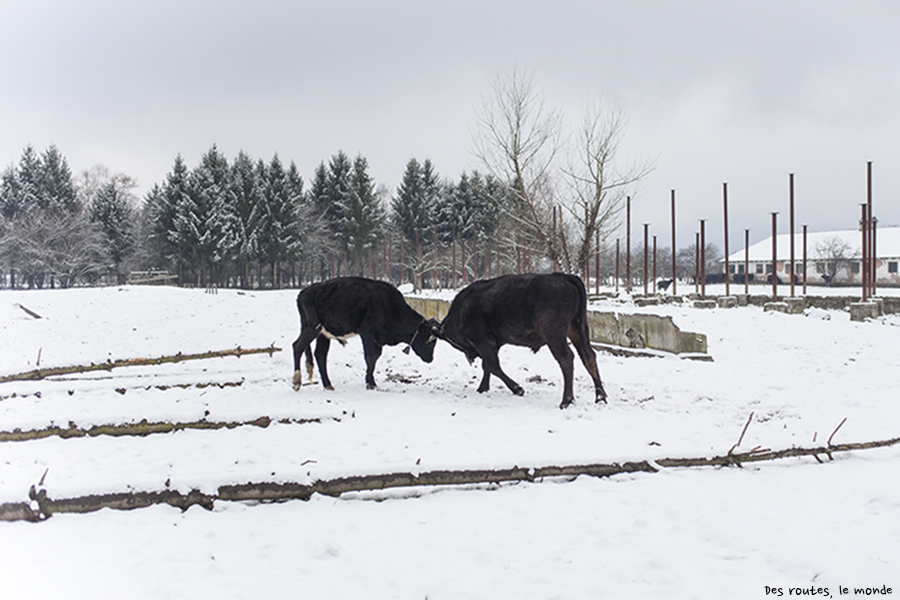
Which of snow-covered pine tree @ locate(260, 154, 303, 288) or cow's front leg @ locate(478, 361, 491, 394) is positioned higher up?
snow-covered pine tree @ locate(260, 154, 303, 288)

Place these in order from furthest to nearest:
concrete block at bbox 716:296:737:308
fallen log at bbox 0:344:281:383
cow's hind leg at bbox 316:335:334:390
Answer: concrete block at bbox 716:296:737:308 → fallen log at bbox 0:344:281:383 → cow's hind leg at bbox 316:335:334:390

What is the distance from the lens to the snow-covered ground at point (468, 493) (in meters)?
2.85

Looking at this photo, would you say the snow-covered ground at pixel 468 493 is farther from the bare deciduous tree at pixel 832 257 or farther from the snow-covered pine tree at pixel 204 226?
the bare deciduous tree at pixel 832 257

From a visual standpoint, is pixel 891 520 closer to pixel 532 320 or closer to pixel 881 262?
pixel 532 320

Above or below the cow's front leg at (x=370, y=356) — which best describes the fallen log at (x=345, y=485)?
below

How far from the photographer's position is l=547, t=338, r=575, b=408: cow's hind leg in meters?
6.61

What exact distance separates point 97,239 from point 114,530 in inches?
1905

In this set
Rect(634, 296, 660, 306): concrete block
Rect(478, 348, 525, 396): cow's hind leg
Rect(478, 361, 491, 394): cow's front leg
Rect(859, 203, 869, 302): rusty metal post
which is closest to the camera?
Rect(478, 348, 525, 396): cow's hind leg

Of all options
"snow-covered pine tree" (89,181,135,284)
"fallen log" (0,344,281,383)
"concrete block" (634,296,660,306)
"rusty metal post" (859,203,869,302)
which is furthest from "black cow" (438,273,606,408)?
"snow-covered pine tree" (89,181,135,284)

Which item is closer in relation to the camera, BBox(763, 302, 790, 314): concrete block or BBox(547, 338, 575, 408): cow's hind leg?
BBox(547, 338, 575, 408): cow's hind leg

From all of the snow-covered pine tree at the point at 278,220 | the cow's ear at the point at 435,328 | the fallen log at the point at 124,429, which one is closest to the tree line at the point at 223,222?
the snow-covered pine tree at the point at 278,220

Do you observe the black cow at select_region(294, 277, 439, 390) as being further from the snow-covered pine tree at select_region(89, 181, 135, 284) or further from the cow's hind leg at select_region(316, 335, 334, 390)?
the snow-covered pine tree at select_region(89, 181, 135, 284)

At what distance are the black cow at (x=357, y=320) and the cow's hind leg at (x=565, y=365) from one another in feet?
7.29

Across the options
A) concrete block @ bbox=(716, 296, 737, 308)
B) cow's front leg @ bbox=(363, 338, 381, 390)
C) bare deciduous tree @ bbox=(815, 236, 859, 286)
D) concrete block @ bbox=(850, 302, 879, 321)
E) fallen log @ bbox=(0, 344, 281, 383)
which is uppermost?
bare deciduous tree @ bbox=(815, 236, 859, 286)
